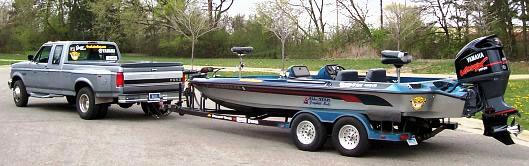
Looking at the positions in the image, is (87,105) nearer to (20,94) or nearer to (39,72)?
(39,72)

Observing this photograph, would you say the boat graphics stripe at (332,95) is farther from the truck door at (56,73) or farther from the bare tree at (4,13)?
the bare tree at (4,13)

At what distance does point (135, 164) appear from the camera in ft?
25.7

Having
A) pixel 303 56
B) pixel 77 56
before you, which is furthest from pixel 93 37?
pixel 77 56

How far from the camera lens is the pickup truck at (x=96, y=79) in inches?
467

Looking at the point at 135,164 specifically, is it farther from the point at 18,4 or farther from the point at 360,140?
the point at 18,4

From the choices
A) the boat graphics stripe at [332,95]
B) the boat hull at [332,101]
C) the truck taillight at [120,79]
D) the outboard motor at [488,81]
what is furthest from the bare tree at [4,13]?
the outboard motor at [488,81]

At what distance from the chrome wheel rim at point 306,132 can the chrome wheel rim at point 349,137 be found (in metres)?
0.44

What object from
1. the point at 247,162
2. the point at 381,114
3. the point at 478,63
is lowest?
the point at 247,162

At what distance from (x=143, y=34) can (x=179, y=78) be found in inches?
2027

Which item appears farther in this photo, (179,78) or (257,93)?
(179,78)

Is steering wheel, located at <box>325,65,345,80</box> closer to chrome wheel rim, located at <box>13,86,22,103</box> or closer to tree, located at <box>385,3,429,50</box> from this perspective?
chrome wheel rim, located at <box>13,86,22,103</box>

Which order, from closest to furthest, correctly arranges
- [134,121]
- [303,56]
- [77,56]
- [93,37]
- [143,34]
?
[134,121], [77,56], [303,56], [143,34], [93,37]

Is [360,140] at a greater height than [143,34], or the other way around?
[143,34]

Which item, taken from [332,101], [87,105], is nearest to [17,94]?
[87,105]
